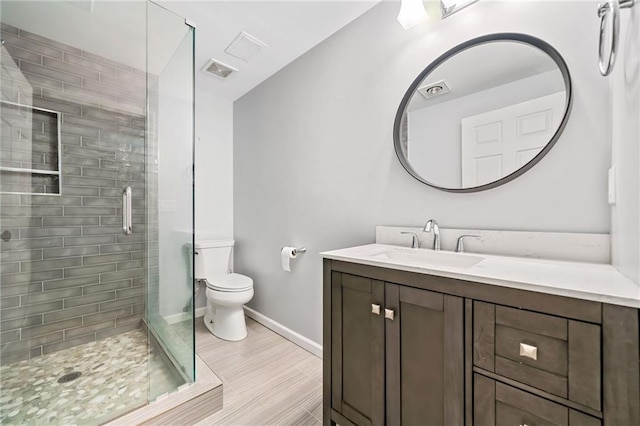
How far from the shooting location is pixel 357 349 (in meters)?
1.16

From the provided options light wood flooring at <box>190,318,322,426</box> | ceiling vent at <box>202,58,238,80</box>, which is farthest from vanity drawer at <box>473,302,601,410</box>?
ceiling vent at <box>202,58,238,80</box>

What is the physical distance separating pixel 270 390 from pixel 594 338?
1550 mm

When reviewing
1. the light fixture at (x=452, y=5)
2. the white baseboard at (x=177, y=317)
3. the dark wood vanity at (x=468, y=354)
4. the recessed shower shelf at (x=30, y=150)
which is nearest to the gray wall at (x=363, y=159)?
the light fixture at (x=452, y=5)

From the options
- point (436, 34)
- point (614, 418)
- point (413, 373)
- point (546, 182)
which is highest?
point (436, 34)

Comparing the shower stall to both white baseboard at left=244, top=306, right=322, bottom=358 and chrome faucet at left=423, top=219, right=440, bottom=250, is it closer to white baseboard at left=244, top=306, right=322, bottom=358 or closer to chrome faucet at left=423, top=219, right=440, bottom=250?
white baseboard at left=244, top=306, right=322, bottom=358

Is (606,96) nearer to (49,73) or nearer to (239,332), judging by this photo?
(239,332)

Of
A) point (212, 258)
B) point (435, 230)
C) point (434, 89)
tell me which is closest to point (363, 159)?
point (434, 89)

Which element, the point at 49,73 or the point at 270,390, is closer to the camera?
the point at 270,390

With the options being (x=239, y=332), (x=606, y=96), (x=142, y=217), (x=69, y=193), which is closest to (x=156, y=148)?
(x=142, y=217)

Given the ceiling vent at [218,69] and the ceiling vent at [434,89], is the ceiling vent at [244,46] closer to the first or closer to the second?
the ceiling vent at [218,69]

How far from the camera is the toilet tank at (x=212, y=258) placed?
2549 millimetres

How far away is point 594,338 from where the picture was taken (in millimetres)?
650

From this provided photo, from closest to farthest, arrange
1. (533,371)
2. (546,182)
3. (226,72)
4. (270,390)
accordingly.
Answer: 1. (533,371)
2. (546,182)
3. (270,390)
4. (226,72)

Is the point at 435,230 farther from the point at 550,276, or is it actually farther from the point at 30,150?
the point at 30,150
